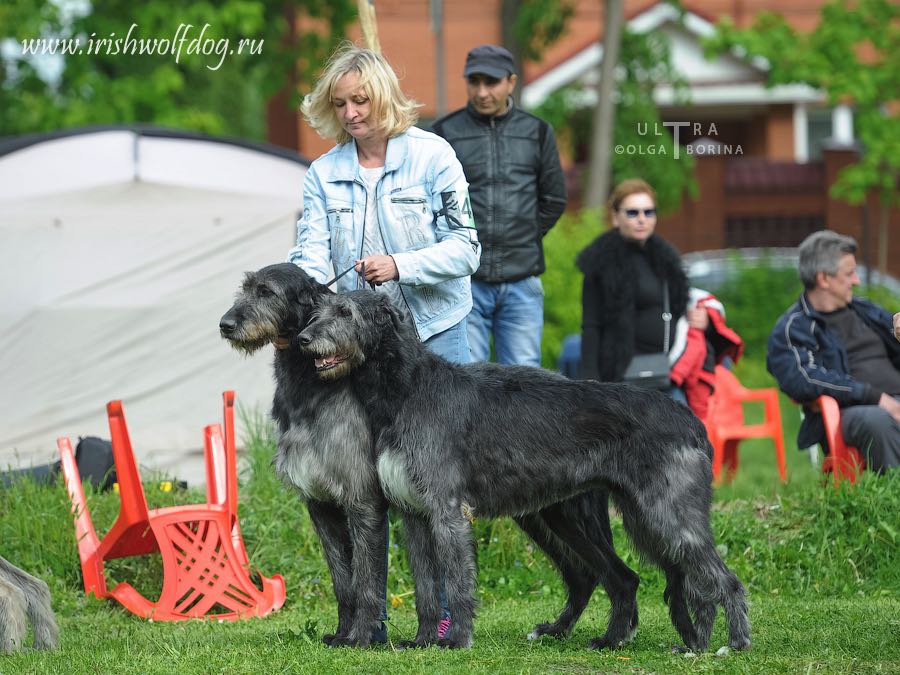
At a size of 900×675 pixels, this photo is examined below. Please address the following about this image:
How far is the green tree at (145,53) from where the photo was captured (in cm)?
1712

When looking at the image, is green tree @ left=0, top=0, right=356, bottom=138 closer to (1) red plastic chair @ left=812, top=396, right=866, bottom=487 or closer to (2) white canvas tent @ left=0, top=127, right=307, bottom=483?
(2) white canvas tent @ left=0, top=127, right=307, bottom=483

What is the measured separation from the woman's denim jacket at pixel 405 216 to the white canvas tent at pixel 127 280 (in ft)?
16.1

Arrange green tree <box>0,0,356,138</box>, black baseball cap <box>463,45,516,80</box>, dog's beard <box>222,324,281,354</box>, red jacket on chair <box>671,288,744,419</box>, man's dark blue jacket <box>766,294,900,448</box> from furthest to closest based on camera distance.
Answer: green tree <box>0,0,356,138</box> < red jacket on chair <box>671,288,744,419</box> < man's dark blue jacket <box>766,294,900,448</box> < black baseball cap <box>463,45,516,80</box> < dog's beard <box>222,324,281,354</box>

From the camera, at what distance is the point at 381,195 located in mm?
5609

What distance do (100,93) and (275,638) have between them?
1382cm

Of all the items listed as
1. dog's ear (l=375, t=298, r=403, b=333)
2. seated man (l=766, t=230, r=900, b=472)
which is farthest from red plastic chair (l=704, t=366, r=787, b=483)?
dog's ear (l=375, t=298, r=403, b=333)

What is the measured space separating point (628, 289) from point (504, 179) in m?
1.41

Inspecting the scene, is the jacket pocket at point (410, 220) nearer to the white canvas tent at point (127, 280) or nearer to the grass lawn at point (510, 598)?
the grass lawn at point (510, 598)

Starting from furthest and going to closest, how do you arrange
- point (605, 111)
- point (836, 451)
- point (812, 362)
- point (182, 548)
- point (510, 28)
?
1. point (605, 111)
2. point (510, 28)
3. point (812, 362)
4. point (836, 451)
5. point (182, 548)

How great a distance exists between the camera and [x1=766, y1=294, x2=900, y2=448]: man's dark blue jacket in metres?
7.95

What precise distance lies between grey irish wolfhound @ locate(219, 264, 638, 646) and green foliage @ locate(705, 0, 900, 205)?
14434mm

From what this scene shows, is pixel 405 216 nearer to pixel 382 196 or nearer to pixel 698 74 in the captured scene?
pixel 382 196

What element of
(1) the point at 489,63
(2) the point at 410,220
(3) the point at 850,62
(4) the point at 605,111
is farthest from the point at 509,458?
(3) the point at 850,62

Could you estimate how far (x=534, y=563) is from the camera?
764cm
